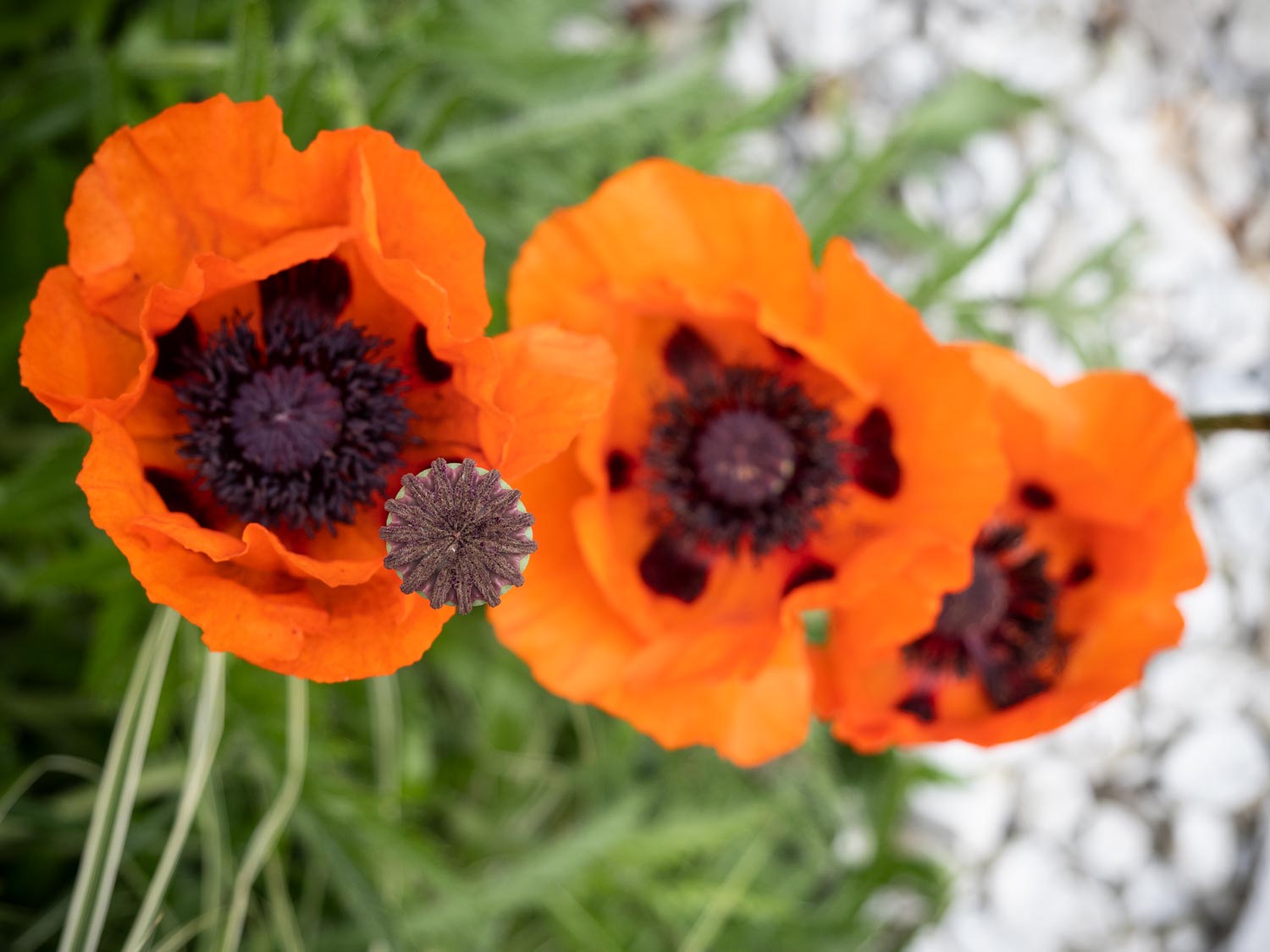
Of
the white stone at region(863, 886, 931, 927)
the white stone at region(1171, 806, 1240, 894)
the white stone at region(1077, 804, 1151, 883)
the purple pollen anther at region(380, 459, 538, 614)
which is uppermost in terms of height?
the purple pollen anther at region(380, 459, 538, 614)

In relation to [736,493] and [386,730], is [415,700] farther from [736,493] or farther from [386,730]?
[736,493]

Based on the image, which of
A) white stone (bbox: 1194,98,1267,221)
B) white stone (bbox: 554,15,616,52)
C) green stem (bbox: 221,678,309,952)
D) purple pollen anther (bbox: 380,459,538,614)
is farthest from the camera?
white stone (bbox: 1194,98,1267,221)

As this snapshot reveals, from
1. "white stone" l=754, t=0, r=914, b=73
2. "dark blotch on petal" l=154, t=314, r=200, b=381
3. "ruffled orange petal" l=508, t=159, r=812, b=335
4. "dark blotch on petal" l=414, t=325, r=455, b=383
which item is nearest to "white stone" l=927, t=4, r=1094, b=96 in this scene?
"white stone" l=754, t=0, r=914, b=73

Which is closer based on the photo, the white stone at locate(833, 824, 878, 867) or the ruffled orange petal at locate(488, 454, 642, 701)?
the ruffled orange petal at locate(488, 454, 642, 701)

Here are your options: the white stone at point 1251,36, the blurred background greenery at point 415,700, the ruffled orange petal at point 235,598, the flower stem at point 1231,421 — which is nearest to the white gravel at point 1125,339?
the white stone at point 1251,36

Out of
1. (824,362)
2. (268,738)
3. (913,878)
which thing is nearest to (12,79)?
(268,738)

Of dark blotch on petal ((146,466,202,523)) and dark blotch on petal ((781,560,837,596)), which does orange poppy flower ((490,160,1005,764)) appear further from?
dark blotch on petal ((146,466,202,523))

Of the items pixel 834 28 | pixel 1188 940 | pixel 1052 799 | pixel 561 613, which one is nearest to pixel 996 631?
pixel 561 613

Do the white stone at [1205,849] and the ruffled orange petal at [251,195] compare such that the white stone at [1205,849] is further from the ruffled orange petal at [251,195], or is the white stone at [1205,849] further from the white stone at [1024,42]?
the ruffled orange petal at [251,195]
